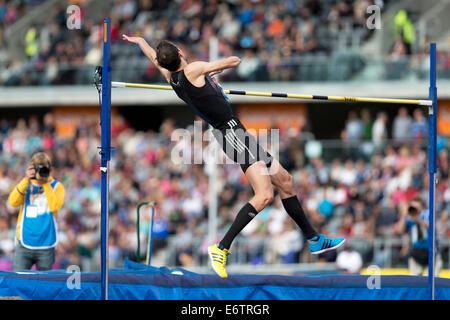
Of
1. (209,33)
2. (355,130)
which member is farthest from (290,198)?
(209,33)

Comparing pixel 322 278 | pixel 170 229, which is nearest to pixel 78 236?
pixel 170 229

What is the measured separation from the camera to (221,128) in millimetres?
7992

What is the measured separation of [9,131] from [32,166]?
38.1ft

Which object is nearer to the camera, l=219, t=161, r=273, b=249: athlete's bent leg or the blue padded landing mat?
l=219, t=161, r=273, b=249: athlete's bent leg

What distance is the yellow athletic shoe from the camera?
25.2ft

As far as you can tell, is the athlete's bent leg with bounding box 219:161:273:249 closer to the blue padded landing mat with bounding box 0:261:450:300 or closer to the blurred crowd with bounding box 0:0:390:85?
the blue padded landing mat with bounding box 0:261:450:300

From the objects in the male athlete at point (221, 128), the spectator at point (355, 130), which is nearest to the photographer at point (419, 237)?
the male athlete at point (221, 128)

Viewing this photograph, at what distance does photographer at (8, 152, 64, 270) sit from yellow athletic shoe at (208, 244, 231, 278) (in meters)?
2.30

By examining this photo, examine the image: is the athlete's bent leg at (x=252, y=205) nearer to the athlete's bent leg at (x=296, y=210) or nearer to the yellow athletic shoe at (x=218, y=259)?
the yellow athletic shoe at (x=218, y=259)

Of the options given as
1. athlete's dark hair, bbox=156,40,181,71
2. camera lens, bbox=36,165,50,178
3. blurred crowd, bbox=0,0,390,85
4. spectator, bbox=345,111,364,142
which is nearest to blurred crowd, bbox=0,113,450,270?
spectator, bbox=345,111,364,142

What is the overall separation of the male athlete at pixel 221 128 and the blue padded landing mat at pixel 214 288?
60cm

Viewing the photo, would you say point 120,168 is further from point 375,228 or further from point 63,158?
point 375,228

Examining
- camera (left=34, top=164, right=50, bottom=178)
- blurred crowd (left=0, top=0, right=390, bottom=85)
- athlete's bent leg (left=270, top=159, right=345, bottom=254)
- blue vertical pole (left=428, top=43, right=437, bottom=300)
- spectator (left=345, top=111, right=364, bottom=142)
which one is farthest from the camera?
blurred crowd (left=0, top=0, right=390, bottom=85)

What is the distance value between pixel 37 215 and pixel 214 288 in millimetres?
2182
